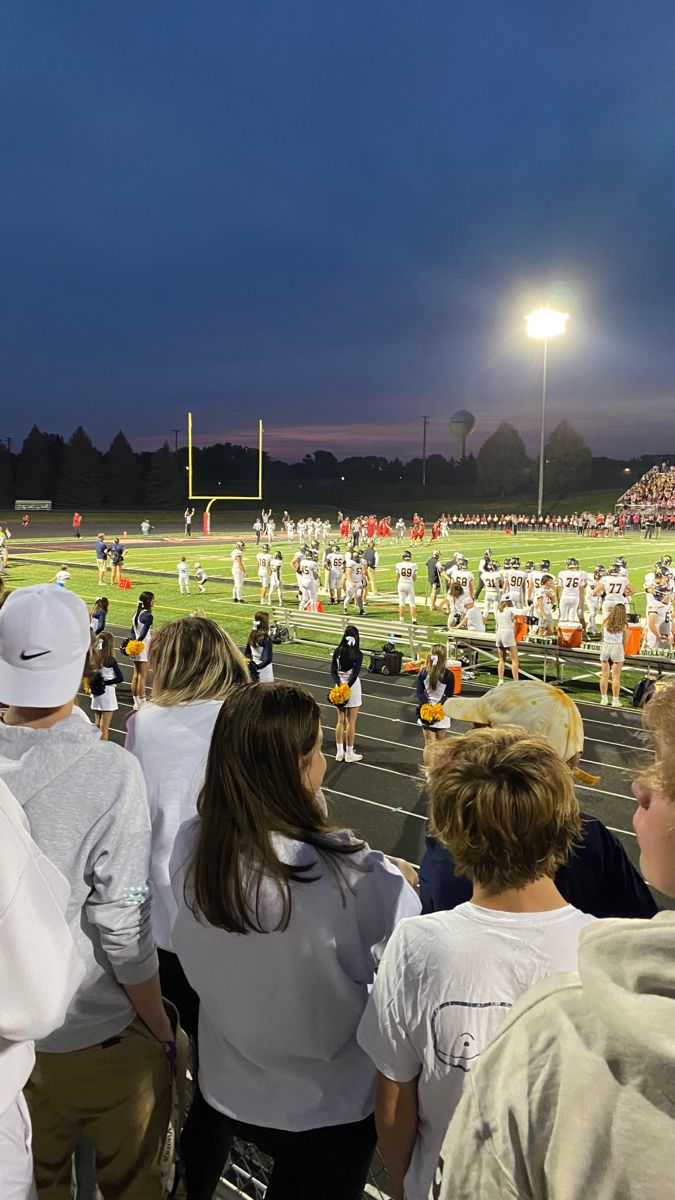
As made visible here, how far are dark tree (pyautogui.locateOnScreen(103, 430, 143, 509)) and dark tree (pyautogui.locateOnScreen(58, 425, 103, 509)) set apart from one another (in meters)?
1.85

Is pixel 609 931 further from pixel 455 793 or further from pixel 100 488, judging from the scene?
pixel 100 488

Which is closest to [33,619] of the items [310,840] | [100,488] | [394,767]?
[310,840]

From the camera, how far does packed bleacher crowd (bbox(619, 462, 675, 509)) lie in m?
72.9

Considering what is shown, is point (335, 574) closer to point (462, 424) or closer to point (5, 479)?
point (5, 479)

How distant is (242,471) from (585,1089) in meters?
110

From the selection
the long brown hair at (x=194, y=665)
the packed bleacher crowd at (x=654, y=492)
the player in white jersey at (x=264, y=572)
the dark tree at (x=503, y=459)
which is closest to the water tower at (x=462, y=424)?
the dark tree at (x=503, y=459)

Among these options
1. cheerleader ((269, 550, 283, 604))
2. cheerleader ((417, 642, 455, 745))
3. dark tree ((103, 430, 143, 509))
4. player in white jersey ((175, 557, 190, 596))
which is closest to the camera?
cheerleader ((417, 642, 455, 745))

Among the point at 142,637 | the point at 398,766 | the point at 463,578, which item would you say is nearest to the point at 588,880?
the point at 398,766

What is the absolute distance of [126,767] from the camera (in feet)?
6.73

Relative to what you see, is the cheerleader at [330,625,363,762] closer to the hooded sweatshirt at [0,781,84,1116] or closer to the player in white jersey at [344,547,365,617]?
the hooded sweatshirt at [0,781,84,1116]

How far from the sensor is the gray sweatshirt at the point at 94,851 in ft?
6.49

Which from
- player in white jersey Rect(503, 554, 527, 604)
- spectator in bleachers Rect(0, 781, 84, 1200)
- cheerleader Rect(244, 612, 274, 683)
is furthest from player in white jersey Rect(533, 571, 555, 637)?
spectator in bleachers Rect(0, 781, 84, 1200)

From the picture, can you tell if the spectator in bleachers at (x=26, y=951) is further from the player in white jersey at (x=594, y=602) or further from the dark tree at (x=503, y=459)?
the dark tree at (x=503, y=459)

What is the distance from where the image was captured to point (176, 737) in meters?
3.07
